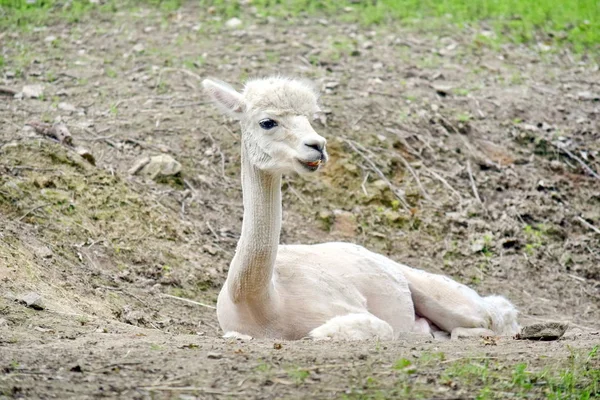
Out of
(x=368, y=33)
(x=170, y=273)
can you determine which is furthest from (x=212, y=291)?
(x=368, y=33)

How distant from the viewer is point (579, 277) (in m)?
10.6

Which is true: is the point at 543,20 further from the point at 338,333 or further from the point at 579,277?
the point at 338,333

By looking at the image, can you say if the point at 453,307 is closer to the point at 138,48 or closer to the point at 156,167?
the point at 156,167

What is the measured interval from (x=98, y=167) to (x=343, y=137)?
9.23 ft

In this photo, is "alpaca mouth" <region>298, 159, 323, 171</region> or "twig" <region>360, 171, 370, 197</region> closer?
"alpaca mouth" <region>298, 159, 323, 171</region>

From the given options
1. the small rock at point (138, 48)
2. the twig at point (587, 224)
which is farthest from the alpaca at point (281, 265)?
the small rock at point (138, 48)

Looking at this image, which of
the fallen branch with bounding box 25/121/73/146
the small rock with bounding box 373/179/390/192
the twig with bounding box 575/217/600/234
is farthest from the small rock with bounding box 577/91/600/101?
the fallen branch with bounding box 25/121/73/146

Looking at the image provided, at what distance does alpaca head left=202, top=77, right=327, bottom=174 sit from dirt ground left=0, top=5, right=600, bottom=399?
1.29 m

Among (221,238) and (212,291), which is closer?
(212,291)

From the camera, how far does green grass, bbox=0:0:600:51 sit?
14.2 metres

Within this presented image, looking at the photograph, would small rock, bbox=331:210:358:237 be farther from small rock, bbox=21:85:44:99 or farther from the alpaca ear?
small rock, bbox=21:85:44:99

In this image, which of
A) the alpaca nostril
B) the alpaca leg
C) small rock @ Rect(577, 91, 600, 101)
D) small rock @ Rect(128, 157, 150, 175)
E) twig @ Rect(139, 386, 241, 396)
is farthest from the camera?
small rock @ Rect(577, 91, 600, 101)

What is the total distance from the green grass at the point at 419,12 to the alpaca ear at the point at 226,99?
7.01 m

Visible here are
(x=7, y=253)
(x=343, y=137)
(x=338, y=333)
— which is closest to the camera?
(x=338, y=333)
